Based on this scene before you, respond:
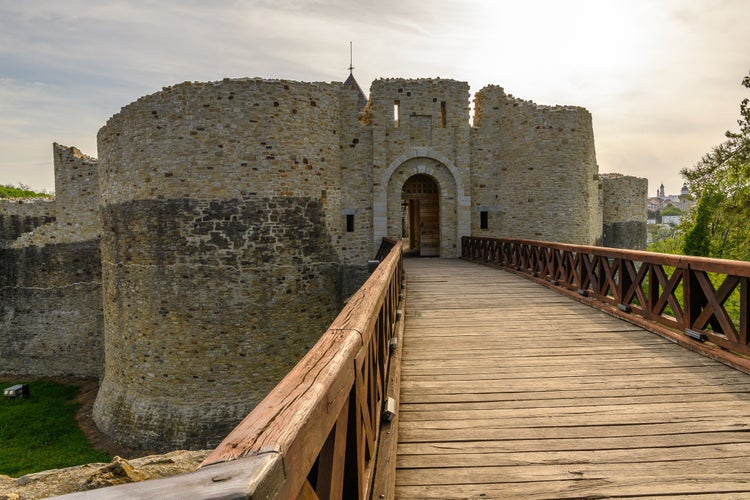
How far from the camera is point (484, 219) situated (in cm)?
1617

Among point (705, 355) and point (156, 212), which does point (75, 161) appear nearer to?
point (156, 212)

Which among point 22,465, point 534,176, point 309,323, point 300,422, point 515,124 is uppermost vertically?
point 515,124

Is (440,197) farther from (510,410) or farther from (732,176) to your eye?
(510,410)

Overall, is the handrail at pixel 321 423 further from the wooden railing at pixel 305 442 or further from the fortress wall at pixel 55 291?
the fortress wall at pixel 55 291

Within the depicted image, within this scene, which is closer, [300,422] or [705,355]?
[300,422]

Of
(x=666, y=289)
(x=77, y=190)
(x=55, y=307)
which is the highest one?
(x=77, y=190)

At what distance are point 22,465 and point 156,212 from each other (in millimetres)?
6798

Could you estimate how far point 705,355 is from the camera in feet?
14.6

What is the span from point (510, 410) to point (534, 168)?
13.4m

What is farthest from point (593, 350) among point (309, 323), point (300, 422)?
point (309, 323)

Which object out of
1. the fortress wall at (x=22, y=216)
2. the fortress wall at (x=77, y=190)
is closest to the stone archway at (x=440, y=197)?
the fortress wall at (x=77, y=190)

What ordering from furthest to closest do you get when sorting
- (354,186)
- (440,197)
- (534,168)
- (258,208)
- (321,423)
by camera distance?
(440,197)
(534,168)
(354,186)
(258,208)
(321,423)

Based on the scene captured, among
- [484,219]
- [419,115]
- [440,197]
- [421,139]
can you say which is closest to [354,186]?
[421,139]

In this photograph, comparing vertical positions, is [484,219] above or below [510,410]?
above
